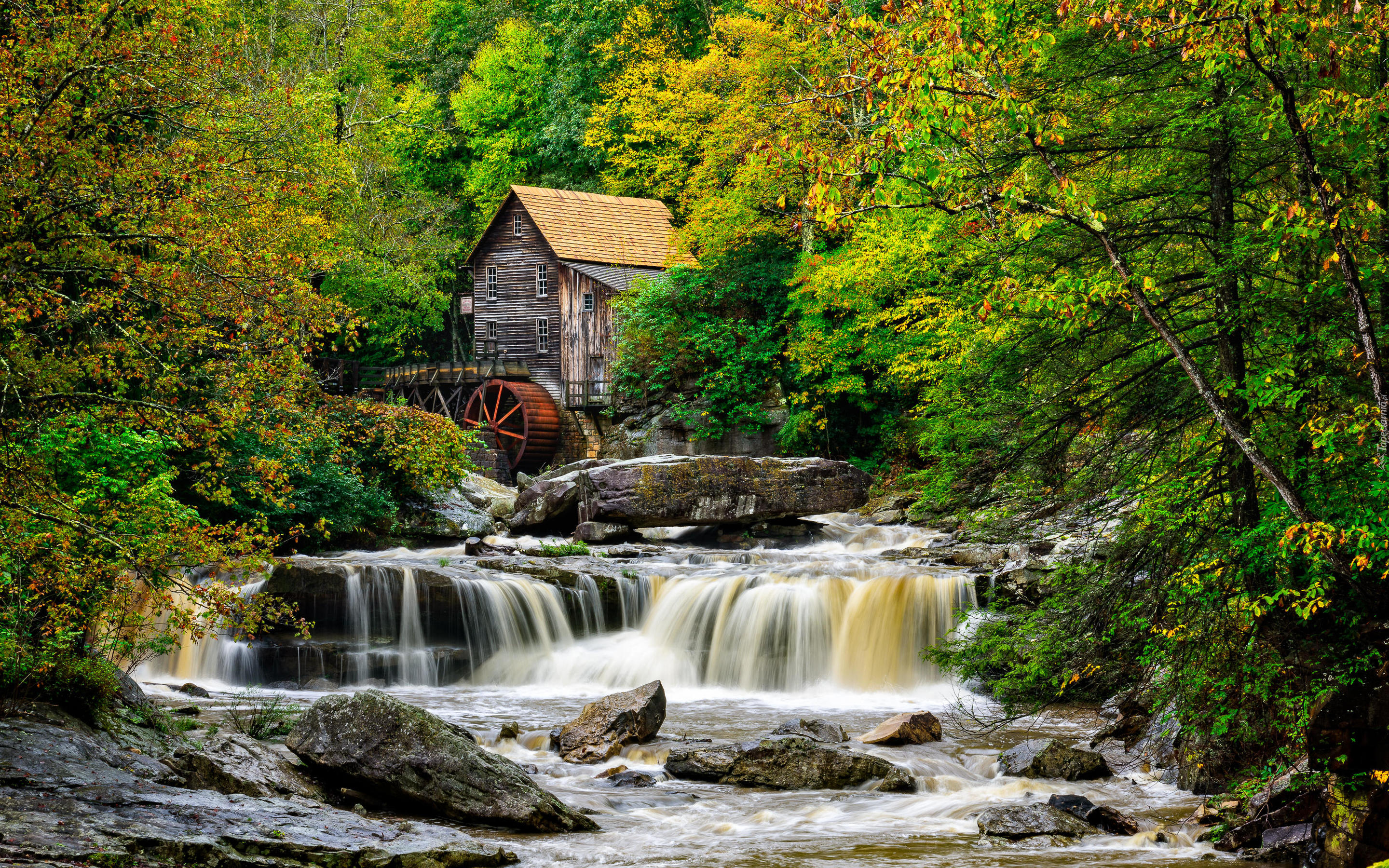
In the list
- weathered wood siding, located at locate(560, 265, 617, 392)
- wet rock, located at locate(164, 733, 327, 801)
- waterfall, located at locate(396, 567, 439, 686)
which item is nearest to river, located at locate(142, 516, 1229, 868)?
waterfall, located at locate(396, 567, 439, 686)

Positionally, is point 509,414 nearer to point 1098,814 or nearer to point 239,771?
point 239,771

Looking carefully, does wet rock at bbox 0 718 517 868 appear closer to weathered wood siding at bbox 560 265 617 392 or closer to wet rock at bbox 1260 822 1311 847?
wet rock at bbox 1260 822 1311 847

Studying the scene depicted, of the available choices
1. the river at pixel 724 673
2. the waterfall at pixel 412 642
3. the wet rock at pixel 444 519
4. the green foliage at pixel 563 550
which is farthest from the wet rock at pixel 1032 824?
the wet rock at pixel 444 519

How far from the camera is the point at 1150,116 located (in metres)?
7.36

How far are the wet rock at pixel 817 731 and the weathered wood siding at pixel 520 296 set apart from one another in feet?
92.4

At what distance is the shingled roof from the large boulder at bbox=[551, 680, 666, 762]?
1102 inches

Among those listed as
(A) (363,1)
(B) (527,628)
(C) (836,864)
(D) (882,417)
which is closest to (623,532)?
(B) (527,628)

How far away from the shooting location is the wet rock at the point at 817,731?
11.1m

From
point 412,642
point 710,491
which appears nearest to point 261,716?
point 412,642

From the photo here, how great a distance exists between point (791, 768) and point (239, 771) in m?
4.39

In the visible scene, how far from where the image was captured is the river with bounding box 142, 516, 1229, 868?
877 cm

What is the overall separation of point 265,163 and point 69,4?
21.1ft

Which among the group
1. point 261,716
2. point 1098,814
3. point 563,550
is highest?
point 563,550

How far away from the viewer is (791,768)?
9617 millimetres
